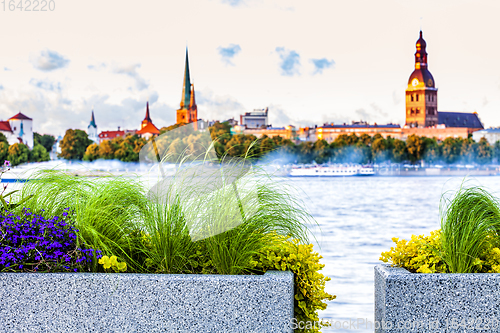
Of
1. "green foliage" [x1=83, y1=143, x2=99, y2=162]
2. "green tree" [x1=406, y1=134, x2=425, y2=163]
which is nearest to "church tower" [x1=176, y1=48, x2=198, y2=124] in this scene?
"green foliage" [x1=83, y1=143, x2=99, y2=162]

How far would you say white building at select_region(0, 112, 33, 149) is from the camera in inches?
4638

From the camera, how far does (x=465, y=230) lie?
3.29 m

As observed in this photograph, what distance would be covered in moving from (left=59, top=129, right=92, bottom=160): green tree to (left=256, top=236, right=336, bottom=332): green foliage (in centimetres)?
9662

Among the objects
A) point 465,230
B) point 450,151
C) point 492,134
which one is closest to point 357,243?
point 465,230

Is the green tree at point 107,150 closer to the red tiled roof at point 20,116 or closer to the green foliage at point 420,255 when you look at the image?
the red tiled roof at point 20,116

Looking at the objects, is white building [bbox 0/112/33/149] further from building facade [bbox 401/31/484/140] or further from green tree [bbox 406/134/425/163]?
building facade [bbox 401/31/484/140]

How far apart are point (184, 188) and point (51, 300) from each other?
3.34ft

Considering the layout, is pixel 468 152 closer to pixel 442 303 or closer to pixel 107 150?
pixel 107 150

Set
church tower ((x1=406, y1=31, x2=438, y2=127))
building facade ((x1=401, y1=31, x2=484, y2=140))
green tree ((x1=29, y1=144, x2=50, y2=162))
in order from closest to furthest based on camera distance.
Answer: green tree ((x1=29, y1=144, x2=50, y2=162)) → building facade ((x1=401, y1=31, x2=484, y2=140)) → church tower ((x1=406, y1=31, x2=438, y2=127))

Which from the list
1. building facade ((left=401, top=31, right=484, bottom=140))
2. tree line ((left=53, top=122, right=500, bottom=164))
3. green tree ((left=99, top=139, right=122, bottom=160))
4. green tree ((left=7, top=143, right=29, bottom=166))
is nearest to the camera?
green tree ((left=7, top=143, right=29, bottom=166))

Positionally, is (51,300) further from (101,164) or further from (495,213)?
(101,164)

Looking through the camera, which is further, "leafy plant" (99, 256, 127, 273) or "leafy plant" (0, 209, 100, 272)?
"leafy plant" (0, 209, 100, 272)

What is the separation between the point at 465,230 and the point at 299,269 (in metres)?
1.01

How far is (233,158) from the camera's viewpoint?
12.7 ft
